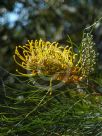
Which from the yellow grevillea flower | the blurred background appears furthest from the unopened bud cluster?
the blurred background

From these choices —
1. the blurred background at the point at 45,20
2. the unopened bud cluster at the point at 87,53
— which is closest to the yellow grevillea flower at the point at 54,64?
the unopened bud cluster at the point at 87,53

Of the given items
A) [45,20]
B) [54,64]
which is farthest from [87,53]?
[45,20]

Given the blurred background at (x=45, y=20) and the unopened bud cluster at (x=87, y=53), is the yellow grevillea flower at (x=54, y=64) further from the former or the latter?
the blurred background at (x=45, y=20)

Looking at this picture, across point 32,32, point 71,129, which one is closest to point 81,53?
point 71,129

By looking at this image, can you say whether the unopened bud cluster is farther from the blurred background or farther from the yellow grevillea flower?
the blurred background

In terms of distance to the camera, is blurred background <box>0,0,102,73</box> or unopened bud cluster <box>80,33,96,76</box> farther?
blurred background <box>0,0,102,73</box>

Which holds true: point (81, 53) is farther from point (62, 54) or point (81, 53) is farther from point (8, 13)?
point (8, 13)

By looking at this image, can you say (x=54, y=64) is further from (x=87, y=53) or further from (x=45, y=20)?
(x=45, y=20)

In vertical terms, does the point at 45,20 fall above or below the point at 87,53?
above
